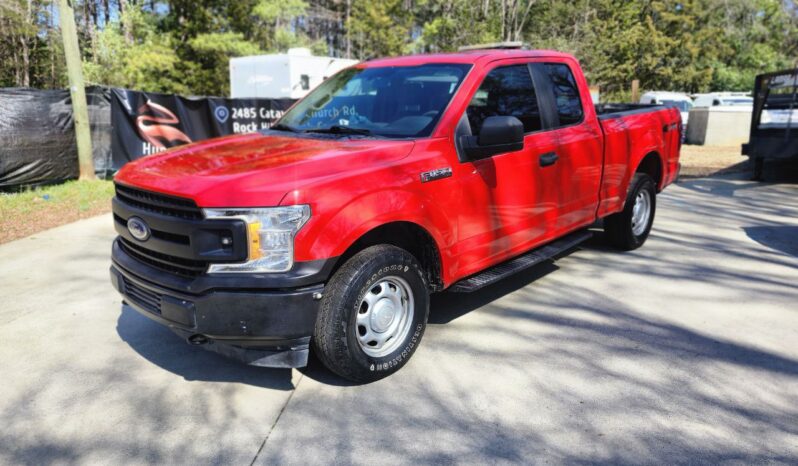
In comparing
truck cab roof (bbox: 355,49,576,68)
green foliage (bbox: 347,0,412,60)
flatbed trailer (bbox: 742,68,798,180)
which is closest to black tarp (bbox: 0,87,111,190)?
truck cab roof (bbox: 355,49,576,68)

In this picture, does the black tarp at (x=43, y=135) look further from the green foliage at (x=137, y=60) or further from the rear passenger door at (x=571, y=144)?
the green foliage at (x=137, y=60)

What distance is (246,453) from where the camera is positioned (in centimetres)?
290

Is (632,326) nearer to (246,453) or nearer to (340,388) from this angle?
(340,388)

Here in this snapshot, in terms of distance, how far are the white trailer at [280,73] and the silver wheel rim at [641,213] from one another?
44.7ft

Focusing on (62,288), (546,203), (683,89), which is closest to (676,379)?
(546,203)

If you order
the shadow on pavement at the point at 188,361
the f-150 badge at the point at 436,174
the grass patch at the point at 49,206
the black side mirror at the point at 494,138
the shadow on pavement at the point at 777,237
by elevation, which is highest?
the black side mirror at the point at 494,138

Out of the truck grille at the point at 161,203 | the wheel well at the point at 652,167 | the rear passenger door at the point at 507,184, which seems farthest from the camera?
the wheel well at the point at 652,167

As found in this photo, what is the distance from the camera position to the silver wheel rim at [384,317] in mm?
3459

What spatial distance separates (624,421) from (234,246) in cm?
222

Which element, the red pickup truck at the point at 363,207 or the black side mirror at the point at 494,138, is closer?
the red pickup truck at the point at 363,207

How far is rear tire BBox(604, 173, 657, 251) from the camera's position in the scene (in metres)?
5.95

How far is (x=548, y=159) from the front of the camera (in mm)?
4582

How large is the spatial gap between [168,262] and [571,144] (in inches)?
128

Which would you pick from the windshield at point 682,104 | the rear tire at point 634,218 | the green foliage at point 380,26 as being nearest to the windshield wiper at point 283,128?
the rear tire at point 634,218
